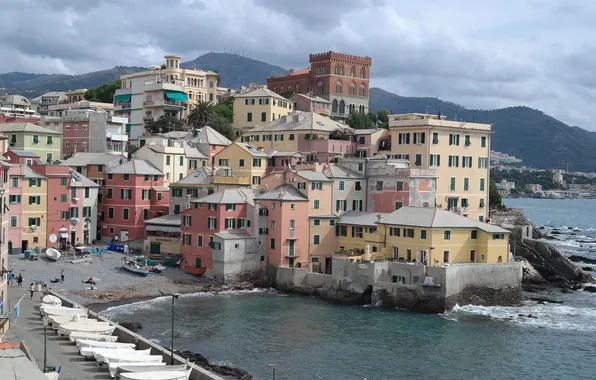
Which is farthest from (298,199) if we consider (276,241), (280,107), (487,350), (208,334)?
(280,107)

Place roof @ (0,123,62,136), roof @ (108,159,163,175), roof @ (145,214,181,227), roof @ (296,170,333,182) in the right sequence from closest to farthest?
roof @ (296,170,333,182) < roof @ (145,214,181,227) < roof @ (108,159,163,175) < roof @ (0,123,62,136)

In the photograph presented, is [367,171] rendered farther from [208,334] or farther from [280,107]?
[280,107]

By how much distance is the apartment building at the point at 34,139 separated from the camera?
9188 cm

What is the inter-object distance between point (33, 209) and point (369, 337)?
40929mm

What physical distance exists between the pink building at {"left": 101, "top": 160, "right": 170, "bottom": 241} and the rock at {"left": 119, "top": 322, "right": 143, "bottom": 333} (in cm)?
3082

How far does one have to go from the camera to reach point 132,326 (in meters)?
52.5

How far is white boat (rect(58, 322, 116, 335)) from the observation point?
4372 centimetres

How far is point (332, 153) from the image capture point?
86.5 metres

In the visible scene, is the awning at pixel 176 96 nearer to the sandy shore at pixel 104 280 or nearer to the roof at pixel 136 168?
the roof at pixel 136 168

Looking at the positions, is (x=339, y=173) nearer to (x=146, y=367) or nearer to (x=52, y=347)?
(x=52, y=347)

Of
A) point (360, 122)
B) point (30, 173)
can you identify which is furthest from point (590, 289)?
point (30, 173)

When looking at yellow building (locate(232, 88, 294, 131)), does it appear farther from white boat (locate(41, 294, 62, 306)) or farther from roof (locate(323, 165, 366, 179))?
white boat (locate(41, 294, 62, 306))

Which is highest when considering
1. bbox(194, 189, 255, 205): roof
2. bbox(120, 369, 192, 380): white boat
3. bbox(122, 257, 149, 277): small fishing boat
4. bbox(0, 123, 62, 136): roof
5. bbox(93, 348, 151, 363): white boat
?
bbox(0, 123, 62, 136): roof

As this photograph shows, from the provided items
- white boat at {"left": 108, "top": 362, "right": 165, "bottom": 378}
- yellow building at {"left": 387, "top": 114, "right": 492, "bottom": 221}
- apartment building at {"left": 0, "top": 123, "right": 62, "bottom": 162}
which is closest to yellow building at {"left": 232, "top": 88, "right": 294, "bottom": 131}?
apartment building at {"left": 0, "top": 123, "right": 62, "bottom": 162}
